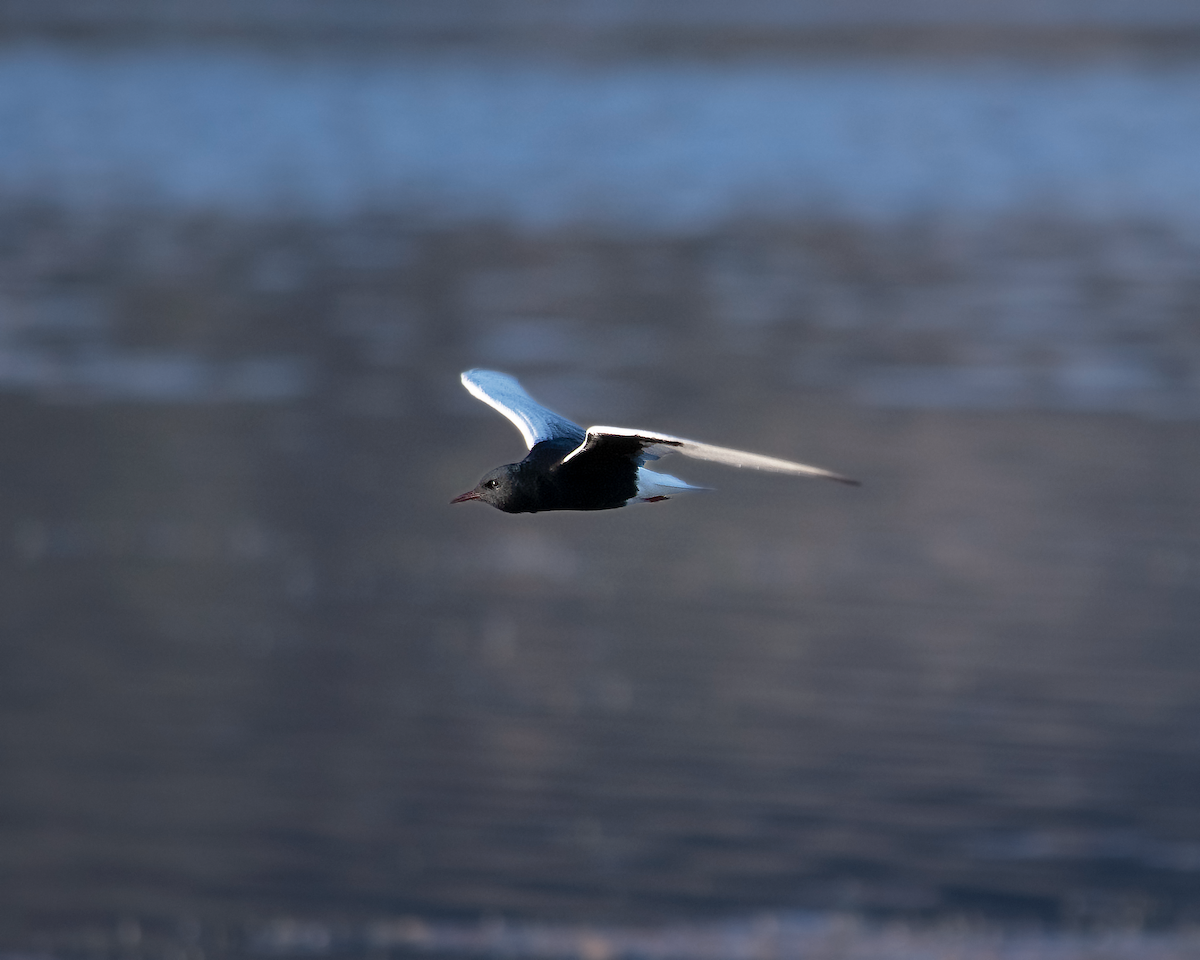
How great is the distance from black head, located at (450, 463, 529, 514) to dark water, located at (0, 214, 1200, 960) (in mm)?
5944

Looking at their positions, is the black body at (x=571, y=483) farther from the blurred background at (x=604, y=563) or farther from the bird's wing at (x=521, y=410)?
the blurred background at (x=604, y=563)

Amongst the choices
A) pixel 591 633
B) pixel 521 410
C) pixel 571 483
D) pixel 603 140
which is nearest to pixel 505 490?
pixel 571 483

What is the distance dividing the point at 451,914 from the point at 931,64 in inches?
1804

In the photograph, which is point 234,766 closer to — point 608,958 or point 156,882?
point 156,882

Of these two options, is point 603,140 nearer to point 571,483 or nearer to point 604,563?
point 604,563

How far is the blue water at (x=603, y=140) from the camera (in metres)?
38.3

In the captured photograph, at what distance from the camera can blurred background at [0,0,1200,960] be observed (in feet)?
39.9

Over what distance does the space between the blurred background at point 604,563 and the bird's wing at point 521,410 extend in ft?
16.6

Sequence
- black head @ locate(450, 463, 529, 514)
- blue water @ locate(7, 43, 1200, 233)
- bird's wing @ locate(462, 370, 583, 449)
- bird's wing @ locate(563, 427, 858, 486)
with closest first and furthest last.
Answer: bird's wing @ locate(563, 427, 858, 486) < black head @ locate(450, 463, 529, 514) < bird's wing @ locate(462, 370, 583, 449) < blue water @ locate(7, 43, 1200, 233)

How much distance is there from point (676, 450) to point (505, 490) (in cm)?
91

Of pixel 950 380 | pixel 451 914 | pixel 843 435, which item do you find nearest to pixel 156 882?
pixel 451 914

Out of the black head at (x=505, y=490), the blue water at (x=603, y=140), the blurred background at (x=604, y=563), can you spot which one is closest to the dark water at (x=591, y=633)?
the blurred background at (x=604, y=563)

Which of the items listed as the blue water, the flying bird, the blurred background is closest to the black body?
the flying bird

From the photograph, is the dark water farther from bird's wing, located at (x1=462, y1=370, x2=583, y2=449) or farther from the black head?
the black head
